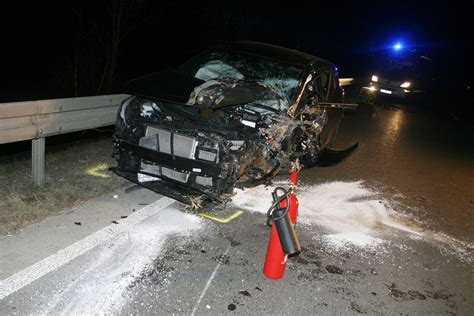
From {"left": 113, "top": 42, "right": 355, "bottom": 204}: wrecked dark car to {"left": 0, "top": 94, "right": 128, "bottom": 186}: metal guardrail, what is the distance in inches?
24.6

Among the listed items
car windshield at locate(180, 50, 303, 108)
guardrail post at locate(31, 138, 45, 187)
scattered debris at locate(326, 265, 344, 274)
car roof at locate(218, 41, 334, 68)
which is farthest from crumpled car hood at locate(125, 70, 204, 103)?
scattered debris at locate(326, 265, 344, 274)

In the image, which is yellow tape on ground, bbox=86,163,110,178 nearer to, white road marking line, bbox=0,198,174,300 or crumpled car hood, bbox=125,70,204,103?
white road marking line, bbox=0,198,174,300

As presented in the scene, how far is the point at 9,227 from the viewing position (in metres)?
3.77

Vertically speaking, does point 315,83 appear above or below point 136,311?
above

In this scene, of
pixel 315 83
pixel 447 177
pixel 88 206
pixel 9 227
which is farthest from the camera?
pixel 447 177

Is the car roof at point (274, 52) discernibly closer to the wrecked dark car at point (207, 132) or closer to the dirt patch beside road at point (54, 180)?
the wrecked dark car at point (207, 132)

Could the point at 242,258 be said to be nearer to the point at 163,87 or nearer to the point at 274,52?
the point at 163,87

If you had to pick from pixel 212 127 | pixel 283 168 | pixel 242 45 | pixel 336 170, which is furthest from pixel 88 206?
pixel 336 170

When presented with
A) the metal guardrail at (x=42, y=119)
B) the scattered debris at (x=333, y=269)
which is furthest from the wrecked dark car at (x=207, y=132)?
the scattered debris at (x=333, y=269)

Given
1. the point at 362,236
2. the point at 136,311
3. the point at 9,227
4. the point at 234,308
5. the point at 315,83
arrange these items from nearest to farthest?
1. the point at 136,311
2. the point at 234,308
3. the point at 9,227
4. the point at 362,236
5. the point at 315,83

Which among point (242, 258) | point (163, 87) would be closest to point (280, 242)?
point (242, 258)

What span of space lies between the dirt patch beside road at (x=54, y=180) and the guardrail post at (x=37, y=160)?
11 cm

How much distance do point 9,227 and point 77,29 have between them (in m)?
7.22

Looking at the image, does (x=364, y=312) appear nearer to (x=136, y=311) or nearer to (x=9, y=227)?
(x=136, y=311)
